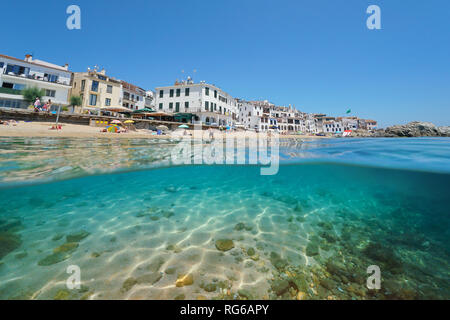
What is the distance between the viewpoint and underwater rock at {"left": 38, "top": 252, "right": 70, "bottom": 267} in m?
3.11

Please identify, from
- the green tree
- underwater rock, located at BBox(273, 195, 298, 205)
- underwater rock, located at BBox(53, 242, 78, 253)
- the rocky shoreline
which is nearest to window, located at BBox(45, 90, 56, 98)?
the green tree

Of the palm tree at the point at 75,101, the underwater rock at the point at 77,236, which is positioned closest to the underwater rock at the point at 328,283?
the underwater rock at the point at 77,236

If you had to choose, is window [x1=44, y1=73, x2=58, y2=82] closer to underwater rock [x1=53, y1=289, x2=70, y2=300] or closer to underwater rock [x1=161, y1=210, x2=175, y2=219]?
underwater rock [x1=161, y1=210, x2=175, y2=219]

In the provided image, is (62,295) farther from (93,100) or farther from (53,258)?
(93,100)

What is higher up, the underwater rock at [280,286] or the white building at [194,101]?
the white building at [194,101]

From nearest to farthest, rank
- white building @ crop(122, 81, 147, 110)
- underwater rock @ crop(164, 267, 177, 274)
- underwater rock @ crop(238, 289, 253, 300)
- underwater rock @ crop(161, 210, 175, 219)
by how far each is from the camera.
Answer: underwater rock @ crop(238, 289, 253, 300) < underwater rock @ crop(164, 267, 177, 274) < underwater rock @ crop(161, 210, 175, 219) < white building @ crop(122, 81, 147, 110)

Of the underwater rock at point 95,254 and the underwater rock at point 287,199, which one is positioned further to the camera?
the underwater rock at point 287,199

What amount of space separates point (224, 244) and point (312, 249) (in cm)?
200

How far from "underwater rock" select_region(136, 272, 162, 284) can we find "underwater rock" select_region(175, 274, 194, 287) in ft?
1.08

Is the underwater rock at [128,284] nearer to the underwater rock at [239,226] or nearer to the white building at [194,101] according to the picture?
the underwater rock at [239,226]

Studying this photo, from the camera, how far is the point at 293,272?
10.2 ft

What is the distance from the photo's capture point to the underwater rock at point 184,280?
273cm

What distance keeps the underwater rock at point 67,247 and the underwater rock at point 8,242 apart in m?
0.81
